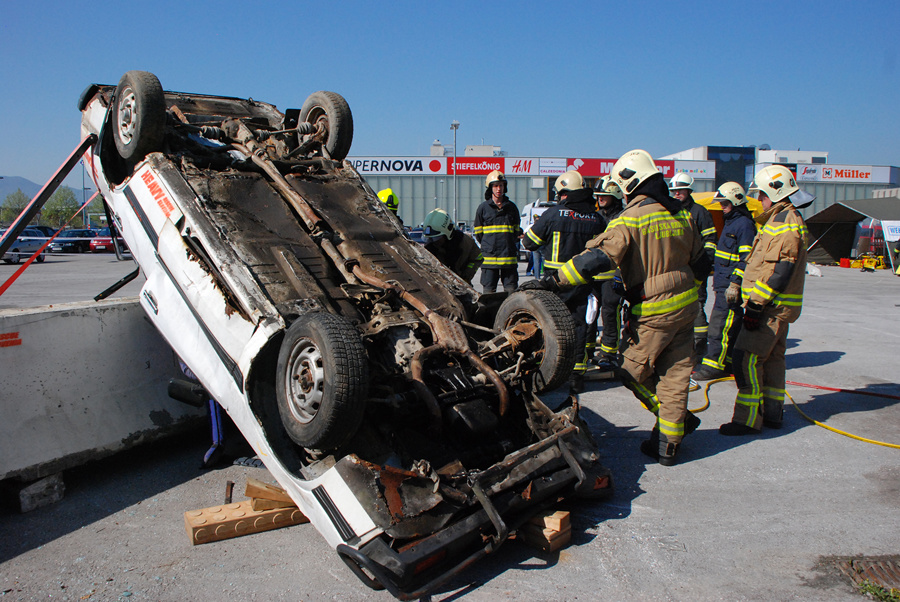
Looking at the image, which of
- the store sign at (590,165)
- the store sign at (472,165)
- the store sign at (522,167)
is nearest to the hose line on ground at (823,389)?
the store sign at (472,165)

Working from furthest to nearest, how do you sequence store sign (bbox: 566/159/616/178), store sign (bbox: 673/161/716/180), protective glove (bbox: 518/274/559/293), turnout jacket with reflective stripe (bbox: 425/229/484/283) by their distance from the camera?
store sign (bbox: 673/161/716/180) < store sign (bbox: 566/159/616/178) < turnout jacket with reflective stripe (bbox: 425/229/484/283) < protective glove (bbox: 518/274/559/293)

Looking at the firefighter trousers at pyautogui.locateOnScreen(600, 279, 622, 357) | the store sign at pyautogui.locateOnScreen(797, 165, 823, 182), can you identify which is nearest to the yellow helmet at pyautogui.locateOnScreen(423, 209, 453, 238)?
the firefighter trousers at pyautogui.locateOnScreen(600, 279, 622, 357)

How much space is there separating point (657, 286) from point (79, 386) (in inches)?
145

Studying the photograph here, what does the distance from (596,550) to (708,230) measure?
4291mm

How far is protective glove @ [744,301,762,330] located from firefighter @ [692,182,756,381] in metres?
1.40

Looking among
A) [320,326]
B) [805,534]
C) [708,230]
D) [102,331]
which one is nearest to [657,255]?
[805,534]

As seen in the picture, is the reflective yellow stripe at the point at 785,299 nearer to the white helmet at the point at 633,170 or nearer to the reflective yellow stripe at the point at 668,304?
the reflective yellow stripe at the point at 668,304

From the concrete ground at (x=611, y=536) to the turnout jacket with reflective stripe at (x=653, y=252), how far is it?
43.4 inches

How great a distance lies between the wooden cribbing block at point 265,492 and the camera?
3155mm

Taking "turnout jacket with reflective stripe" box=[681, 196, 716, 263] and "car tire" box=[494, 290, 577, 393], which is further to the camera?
"turnout jacket with reflective stripe" box=[681, 196, 716, 263]

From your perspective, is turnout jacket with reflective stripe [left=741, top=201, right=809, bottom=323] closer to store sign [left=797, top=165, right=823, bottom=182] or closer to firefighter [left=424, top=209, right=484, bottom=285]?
firefighter [left=424, top=209, right=484, bottom=285]

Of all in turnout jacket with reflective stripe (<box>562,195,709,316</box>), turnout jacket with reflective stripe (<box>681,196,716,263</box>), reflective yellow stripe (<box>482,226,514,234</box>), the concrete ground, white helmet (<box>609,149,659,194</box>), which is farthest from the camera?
reflective yellow stripe (<box>482,226,514,234</box>)

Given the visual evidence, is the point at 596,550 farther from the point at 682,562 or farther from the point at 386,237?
the point at 386,237

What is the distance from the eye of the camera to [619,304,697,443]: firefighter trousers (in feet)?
12.8
